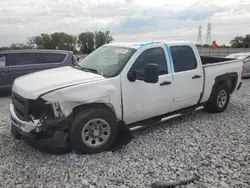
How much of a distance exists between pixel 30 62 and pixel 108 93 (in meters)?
5.89

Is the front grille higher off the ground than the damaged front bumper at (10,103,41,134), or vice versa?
the front grille

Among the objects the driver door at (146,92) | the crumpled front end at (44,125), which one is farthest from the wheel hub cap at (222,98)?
the crumpled front end at (44,125)

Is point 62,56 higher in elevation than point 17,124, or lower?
higher

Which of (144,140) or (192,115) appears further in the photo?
(192,115)

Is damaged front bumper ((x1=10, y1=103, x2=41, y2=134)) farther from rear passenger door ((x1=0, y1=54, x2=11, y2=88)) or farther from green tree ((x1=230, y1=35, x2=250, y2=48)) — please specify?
green tree ((x1=230, y1=35, x2=250, y2=48))

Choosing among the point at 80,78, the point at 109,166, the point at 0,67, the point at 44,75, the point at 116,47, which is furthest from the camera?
the point at 0,67

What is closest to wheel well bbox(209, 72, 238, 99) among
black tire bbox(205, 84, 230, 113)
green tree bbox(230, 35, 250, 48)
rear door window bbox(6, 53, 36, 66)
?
black tire bbox(205, 84, 230, 113)

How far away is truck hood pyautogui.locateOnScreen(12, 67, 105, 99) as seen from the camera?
3645mm

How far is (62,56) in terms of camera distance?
9211 mm

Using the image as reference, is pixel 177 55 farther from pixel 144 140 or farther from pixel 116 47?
pixel 144 140

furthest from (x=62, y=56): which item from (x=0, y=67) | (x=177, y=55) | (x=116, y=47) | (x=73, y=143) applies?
(x=73, y=143)

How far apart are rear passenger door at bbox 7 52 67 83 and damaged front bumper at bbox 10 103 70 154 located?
17.4 feet

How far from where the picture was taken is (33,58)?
8.91m

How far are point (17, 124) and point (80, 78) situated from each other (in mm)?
1207
